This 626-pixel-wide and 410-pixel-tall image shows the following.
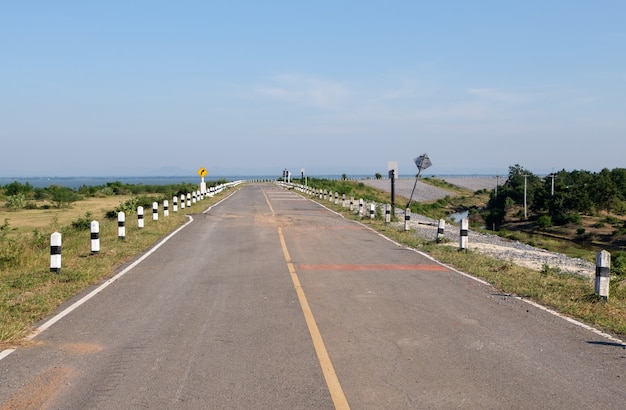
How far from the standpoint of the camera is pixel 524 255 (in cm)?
1922

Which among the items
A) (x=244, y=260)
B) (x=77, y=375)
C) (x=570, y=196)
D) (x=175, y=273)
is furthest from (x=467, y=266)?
(x=570, y=196)

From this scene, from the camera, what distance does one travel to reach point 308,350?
701 cm

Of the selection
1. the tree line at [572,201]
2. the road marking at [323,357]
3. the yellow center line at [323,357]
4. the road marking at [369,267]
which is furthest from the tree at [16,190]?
the road marking at [323,357]

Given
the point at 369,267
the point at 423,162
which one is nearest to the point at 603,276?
the point at 369,267

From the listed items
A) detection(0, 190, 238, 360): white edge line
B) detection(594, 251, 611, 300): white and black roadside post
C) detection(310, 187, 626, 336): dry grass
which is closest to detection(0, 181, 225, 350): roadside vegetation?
detection(0, 190, 238, 360): white edge line

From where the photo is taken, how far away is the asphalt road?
18.2ft

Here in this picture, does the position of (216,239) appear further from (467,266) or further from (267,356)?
(267,356)

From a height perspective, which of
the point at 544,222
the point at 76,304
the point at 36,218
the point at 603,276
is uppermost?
the point at 603,276

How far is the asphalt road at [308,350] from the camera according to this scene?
5.55 m

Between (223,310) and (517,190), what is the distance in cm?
7391

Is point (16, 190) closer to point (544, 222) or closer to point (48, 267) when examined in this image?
point (544, 222)

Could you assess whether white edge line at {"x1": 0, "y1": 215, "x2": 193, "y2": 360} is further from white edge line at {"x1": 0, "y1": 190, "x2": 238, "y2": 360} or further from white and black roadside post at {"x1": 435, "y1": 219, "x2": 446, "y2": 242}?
white and black roadside post at {"x1": 435, "y1": 219, "x2": 446, "y2": 242}

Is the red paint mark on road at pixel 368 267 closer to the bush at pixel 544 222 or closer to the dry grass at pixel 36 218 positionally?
the dry grass at pixel 36 218

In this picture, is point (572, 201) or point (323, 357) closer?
point (323, 357)
